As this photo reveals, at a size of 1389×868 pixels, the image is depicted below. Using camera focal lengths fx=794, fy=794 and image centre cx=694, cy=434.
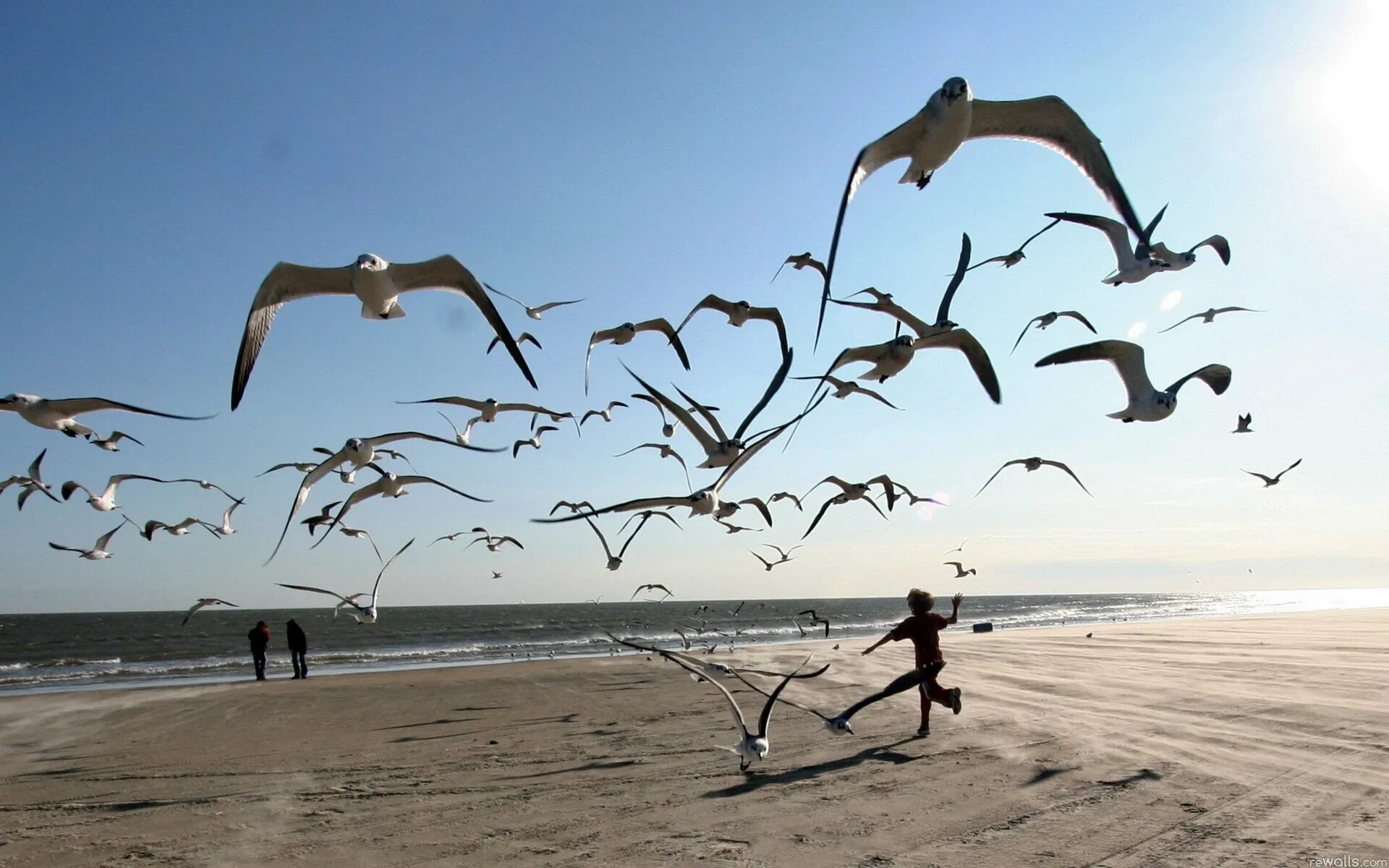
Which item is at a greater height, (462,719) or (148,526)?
(148,526)

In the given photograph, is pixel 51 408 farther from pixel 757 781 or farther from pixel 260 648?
pixel 260 648

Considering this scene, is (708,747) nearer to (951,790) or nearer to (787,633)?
(951,790)

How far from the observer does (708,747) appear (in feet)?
27.8

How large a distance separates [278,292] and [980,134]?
23.0 feet

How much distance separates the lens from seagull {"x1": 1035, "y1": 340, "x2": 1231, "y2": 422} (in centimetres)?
898

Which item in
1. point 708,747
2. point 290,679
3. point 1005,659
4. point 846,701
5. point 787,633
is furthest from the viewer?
point 787,633

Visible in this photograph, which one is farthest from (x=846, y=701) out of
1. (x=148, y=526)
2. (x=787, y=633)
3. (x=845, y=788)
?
(x=787, y=633)

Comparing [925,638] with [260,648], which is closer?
[925,638]

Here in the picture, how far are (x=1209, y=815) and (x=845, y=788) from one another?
2479mm

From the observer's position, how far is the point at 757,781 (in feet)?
21.9

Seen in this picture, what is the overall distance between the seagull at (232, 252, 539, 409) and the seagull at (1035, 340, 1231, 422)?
6435 millimetres

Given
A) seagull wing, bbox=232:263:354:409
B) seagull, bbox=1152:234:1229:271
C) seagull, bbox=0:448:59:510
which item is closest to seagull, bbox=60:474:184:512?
seagull, bbox=0:448:59:510

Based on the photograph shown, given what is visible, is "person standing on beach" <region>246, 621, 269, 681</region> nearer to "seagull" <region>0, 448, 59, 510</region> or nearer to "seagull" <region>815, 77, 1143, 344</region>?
"seagull" <region>0, 448, 59, 510</region>

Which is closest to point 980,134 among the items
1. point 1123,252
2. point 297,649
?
point 1123,252
